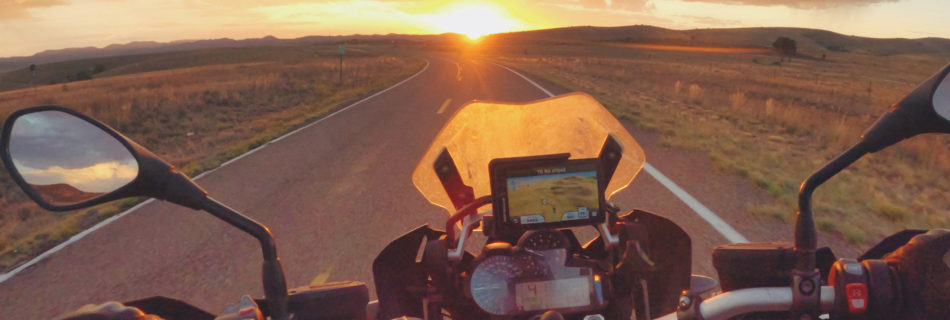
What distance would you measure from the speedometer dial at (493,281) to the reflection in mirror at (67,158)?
1101 millimetres

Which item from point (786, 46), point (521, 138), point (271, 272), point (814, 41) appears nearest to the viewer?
point (271, 272)

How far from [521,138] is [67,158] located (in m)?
1.74

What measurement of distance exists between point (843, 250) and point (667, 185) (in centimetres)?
280

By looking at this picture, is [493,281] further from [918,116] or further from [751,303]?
[918,116]

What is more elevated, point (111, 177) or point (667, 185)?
point (111, 177)

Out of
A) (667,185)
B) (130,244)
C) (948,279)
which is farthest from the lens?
(667,185)

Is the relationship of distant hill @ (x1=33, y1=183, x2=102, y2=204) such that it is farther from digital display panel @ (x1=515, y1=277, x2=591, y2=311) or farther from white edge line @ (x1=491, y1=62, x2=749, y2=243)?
white edge line @ (x1=491, y1=62, x2=749, y2=243)

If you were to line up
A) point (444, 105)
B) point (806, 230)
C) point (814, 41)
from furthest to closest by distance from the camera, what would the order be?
point (814, 41)
point (444, 105)
point (806, 230)

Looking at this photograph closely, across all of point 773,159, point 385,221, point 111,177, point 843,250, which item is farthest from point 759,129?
point 111,177

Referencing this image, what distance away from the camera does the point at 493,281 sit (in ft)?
7.31

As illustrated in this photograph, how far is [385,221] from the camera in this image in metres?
7.43

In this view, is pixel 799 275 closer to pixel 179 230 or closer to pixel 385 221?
pixel 385 221

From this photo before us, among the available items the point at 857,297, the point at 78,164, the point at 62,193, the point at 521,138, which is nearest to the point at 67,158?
the point at 78,164

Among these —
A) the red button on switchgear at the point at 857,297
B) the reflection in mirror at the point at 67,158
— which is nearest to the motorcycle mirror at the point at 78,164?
the reflection in mirror at the point at 67,158
